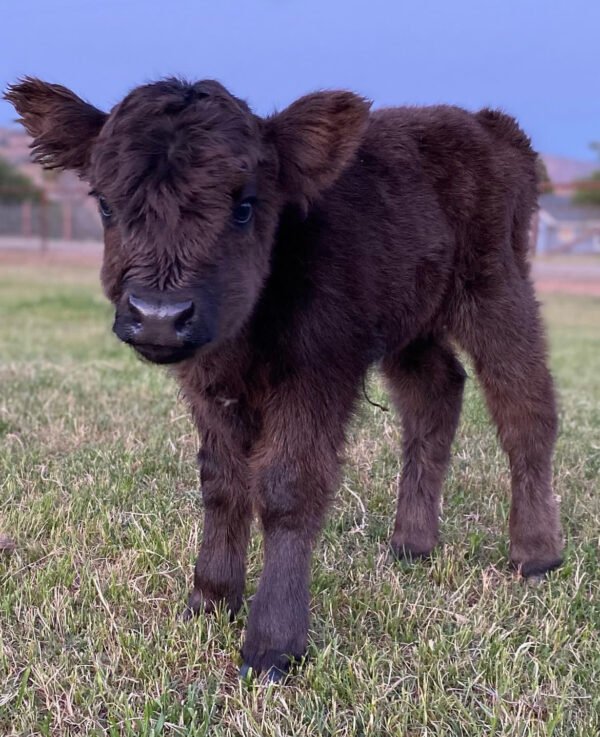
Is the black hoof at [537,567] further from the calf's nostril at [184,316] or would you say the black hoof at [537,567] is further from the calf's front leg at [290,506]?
the calf's nostril at [184,316]

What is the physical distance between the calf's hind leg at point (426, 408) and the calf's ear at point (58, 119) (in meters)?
1.74

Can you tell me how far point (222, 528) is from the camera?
10.6ft

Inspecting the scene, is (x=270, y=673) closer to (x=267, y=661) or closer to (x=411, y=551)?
(x=267, y=661)

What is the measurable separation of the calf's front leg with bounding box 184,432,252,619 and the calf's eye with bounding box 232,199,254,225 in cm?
87

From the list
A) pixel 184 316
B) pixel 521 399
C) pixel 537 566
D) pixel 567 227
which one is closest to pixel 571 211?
pixel 567 227

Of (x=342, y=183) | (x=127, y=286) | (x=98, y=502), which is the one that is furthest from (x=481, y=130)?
(x=98, y=502)

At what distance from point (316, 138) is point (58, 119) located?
34.3 inches

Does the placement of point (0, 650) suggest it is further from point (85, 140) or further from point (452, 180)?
point (452, 180)

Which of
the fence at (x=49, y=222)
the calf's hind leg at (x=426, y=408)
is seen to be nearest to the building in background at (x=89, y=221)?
the fence at (x=49, y=222)

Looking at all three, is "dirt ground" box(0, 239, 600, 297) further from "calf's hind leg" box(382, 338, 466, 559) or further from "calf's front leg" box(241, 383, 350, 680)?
"calf's front leg" box(241, 383, 350, 680)

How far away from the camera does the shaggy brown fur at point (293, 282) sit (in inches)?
99.8

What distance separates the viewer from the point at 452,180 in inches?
143

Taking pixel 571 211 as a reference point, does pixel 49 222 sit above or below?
below

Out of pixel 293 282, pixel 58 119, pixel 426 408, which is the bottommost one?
pixel 426 408
